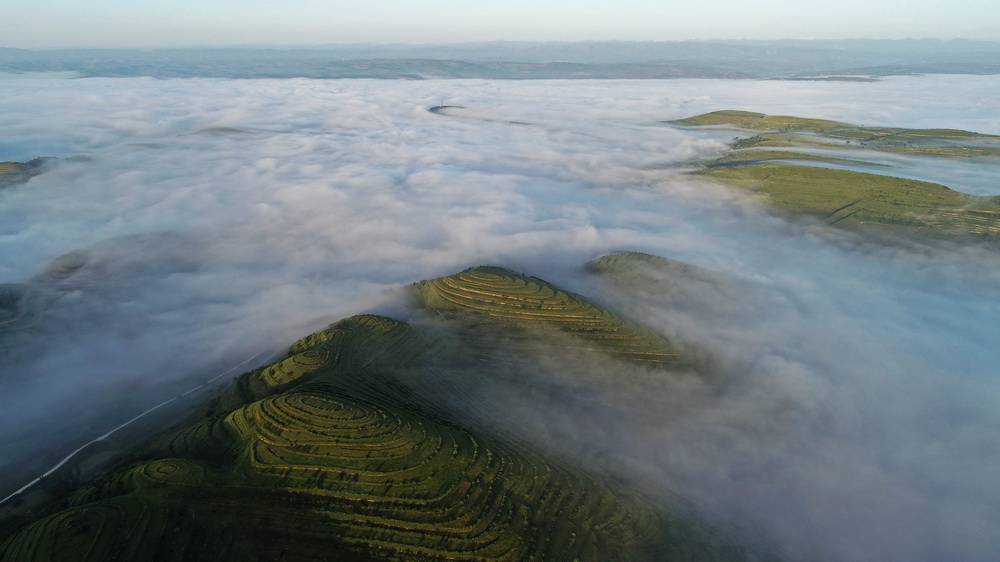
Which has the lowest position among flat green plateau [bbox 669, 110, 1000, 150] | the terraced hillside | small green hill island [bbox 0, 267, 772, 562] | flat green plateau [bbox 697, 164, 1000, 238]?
small green hill island [bbox 0, 267, 772, 562]

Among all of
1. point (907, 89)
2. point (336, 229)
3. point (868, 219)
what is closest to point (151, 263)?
point (336, 229)

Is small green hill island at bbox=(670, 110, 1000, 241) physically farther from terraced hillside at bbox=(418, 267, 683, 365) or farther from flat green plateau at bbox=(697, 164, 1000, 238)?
terraced hillside at bbox=(418, 267, 683, 365)

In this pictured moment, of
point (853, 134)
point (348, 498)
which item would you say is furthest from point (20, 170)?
point (853, 134)

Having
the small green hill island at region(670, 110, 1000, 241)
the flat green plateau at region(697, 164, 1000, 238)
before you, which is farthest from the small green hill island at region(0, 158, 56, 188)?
the flat green plateau at region(697, 164, 1000, 238)

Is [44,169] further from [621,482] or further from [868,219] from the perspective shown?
[868,219]

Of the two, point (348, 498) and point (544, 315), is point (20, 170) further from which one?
point (348, 498)
